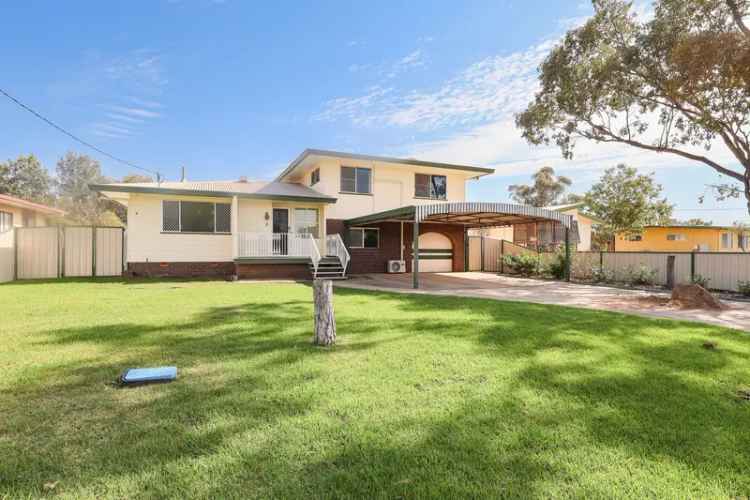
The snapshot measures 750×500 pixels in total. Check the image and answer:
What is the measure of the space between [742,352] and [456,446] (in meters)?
4.52

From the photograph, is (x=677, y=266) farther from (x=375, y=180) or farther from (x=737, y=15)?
(x=375, y=180)

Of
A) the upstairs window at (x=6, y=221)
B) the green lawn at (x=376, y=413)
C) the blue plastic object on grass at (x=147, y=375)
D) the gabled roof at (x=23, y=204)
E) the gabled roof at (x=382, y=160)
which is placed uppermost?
the gabled roof at (x=382, y=160)

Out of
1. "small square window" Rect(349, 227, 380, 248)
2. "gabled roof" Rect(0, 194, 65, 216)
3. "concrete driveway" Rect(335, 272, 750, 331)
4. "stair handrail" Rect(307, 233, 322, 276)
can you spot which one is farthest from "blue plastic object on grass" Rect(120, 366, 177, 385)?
"gabled roof" Rect(0, 194, 65, 216)

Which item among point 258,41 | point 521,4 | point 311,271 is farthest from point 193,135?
point 521,4

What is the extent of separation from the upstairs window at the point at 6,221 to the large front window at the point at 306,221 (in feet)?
33.0

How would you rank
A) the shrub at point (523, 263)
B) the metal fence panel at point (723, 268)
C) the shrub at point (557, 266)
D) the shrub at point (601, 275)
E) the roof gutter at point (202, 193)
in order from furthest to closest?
the shrub at point (523, 263) < the shrub at point (557, 266) < the shrub at point (601, 275) < the roof gutter at point (202, 193) < the metal fence panel at point (723, 268)

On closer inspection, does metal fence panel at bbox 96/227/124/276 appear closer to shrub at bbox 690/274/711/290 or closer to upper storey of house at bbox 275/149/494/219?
upper storey of house at bbox 275/149/494/219

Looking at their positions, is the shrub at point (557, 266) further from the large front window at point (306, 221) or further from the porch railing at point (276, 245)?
the large front window at point (306, 221)

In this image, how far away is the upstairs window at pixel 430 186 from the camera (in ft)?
58.1

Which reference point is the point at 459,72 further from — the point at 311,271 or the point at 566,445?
the point at 566,445

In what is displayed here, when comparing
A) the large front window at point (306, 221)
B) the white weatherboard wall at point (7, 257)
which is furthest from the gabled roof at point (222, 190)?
the white weatherboard wall at point (7, 257)

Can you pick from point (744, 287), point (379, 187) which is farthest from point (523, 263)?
point (379, 187)

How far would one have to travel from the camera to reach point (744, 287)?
10.2 m

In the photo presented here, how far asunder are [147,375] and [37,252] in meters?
14.5
